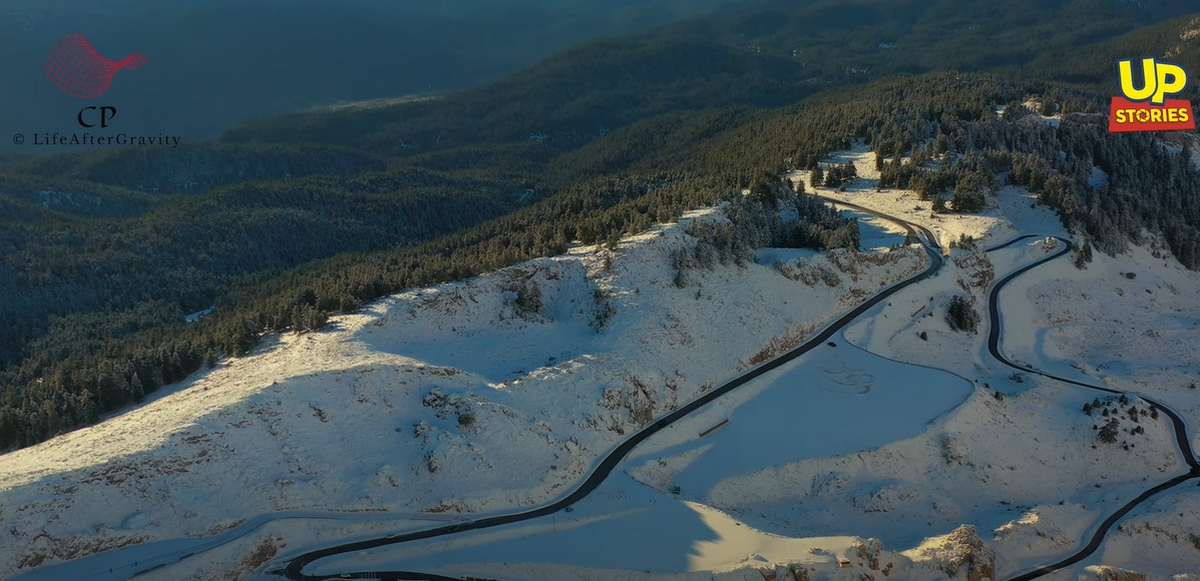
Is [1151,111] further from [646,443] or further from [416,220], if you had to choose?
[416,220]

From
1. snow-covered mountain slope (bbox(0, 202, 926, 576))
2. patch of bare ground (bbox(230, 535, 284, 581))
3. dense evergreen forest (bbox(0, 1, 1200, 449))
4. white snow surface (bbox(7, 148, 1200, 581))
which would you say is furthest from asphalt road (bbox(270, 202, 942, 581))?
dense evergreen forest (bbox(0, 1, 1200, 449))

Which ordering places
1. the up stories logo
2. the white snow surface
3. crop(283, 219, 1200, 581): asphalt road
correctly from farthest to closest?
the up stories logo < the white snow surface < crop(283, 219, 1200, 581): asphalt road

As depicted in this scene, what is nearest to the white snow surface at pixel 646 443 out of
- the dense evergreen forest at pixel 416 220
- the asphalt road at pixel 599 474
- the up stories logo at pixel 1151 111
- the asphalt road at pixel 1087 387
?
the asphalt road at pixel 599 474

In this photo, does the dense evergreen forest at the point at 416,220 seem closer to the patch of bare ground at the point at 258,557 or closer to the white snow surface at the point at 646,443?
the white snow surface at the point at 646,443

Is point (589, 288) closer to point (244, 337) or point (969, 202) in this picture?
point (244, 337)

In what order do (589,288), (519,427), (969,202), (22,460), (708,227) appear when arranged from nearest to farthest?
1. (22,460)
2. (519,427)
3. (589,288)
4. (708,227)
5. (969,202)

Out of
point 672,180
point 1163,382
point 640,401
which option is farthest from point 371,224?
point 1163,382

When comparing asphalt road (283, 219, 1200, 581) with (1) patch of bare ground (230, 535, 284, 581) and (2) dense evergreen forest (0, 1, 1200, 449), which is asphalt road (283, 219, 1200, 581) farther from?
(2) dense evergreen forest (0, 1, 1200, 449)
